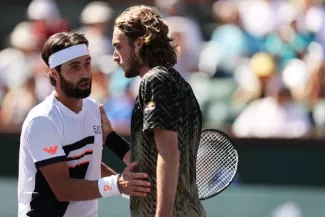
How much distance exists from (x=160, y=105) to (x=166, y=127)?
100 millimetres

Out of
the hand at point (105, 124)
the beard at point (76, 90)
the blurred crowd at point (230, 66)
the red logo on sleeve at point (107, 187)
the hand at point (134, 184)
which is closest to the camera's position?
the hand at point (134, 184)

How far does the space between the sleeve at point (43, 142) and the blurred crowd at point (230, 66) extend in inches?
152

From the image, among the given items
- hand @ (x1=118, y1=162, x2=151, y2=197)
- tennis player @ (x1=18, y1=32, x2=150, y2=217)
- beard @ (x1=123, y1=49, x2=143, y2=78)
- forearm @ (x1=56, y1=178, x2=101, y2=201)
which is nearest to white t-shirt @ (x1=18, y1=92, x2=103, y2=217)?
tennis player @ (x1=18, y1=32, x2=150, y2=217)

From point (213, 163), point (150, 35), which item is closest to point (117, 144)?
point (213, 163)

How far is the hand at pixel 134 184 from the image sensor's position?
3.98m

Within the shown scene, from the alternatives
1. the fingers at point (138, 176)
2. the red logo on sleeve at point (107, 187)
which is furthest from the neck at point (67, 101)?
the fingers at point (138, 176)

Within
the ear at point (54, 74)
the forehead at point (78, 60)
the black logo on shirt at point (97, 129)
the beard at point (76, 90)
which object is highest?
the forehead at point (78, 60)

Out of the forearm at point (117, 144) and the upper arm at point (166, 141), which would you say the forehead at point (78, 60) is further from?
the upper arm at point (166, 141)

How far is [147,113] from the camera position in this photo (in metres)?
3.88

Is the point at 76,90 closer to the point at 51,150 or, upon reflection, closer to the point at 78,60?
the point at 78,60

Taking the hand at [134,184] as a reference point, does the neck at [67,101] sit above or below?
above

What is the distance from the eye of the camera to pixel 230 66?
867 cm

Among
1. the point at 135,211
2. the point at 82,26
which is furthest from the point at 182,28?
the point at 135,211

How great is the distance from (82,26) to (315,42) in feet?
8.29
